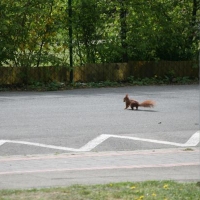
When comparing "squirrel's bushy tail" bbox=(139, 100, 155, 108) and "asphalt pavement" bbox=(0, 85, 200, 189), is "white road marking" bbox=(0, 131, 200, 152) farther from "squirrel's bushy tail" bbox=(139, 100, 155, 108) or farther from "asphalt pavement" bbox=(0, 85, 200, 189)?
"squirrel's bushy tail" bbox=(139, 100, 155, 108)

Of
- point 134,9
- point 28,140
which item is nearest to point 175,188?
point 28,140

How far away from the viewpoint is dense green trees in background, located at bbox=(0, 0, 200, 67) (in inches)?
926

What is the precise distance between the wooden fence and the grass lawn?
617 inches

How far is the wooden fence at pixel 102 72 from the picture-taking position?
23.5m

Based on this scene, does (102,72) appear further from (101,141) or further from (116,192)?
(116,192)

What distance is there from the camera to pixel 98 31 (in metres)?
25.4

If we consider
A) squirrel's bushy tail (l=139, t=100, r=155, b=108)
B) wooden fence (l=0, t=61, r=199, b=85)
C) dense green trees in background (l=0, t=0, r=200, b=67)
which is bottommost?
squirrel's bushy tail (l=139, t=100, r=155, b=108)

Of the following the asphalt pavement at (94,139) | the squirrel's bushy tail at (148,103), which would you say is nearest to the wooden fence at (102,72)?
the asphalt pavement at (94,139)

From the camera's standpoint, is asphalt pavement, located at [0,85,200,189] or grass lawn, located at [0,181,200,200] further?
asphalt pavement, located at [0,85,200,189]

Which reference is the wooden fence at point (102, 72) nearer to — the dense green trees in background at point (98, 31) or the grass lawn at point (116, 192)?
the dense green trees in background at point (98, 31)

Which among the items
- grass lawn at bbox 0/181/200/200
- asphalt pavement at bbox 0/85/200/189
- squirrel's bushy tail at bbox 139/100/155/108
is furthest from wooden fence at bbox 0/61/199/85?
grass lawn at bbox 0/181/200/200

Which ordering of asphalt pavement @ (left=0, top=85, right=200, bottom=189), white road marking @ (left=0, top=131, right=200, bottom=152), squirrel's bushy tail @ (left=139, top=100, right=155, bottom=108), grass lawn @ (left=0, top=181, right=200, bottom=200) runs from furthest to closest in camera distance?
squirrel's bushy tail @ (left=139, top=100, right=155, bottom=108) → white road marking @ (left=0, top=131, right=200, bottom=152) → asphalt pavement @ (left=0, top=85, right=200, bottom=189) → grass lawn @ (left=0, top=181, right=200, bottom=200)

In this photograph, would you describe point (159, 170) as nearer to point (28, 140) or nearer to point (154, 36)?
point (28, 140)

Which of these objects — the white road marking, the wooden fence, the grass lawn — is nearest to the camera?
the grass lawn
